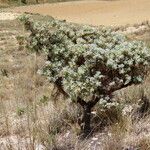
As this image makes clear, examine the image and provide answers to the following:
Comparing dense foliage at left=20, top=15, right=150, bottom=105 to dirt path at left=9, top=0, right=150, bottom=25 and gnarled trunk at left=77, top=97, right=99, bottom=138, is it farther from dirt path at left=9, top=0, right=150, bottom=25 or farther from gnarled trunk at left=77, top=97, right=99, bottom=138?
dirt path at left=9, top=0, right=150, bottom=25

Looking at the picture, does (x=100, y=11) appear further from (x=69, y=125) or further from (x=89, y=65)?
(x=89, y=65)

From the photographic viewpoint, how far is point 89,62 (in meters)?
6.30

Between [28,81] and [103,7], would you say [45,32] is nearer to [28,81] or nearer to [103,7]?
[28,81]

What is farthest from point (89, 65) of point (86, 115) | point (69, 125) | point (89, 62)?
point (69, 125)

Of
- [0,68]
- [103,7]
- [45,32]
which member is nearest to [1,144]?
[45,32]

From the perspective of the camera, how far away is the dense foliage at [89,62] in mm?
6207

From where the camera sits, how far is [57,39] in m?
6.98

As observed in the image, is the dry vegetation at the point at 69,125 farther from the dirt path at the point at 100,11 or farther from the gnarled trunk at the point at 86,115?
the dirt path at the point at 100,11

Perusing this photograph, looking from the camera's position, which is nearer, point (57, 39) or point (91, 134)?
point (91, 134)

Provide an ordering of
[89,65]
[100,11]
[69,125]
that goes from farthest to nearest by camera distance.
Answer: [100,11] < [69,125] < [89,65]

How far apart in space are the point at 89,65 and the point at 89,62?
39 mm

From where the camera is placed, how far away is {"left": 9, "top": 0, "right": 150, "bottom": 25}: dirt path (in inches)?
1570

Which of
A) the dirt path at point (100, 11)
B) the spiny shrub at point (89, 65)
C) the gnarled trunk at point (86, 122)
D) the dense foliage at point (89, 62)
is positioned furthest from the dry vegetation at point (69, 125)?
the dirt path at point (100, 11)

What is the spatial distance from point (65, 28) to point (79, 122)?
1.32m
